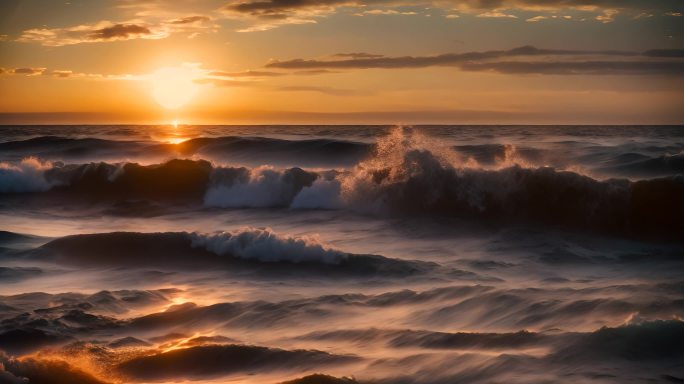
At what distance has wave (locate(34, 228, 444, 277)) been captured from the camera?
417 inches

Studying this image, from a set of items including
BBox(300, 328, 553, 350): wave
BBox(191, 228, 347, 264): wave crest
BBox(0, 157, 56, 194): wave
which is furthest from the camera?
BBox(0, 157, 56, 194): wave

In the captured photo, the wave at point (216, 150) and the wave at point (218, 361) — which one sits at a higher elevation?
the wave at point (216, 150)

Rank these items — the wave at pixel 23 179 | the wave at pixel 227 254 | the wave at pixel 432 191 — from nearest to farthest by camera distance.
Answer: the wave at pixel 227 254, the wave at pixel 432 191, the wave at pixel 23 179

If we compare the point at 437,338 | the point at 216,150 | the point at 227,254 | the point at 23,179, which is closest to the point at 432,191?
the point at 227,254

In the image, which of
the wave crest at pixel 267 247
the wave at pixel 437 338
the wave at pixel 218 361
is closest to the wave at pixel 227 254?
the wave crest at pixel 267 247

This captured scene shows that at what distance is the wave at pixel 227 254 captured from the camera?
10602 mm

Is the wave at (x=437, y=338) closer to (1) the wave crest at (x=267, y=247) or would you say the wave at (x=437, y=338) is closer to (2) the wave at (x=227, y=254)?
(2) the wave at (x=227, y=254)

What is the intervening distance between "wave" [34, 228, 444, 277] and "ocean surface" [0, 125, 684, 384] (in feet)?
0.12

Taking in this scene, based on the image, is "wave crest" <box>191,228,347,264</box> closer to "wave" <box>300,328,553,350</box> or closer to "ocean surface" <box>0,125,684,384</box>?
"ocean surface" <box>0,125,684,384</box>

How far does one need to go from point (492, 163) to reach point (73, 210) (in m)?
14.1

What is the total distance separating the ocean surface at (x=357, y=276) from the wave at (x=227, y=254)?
0.04 m

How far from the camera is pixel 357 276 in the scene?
1012 centimetres

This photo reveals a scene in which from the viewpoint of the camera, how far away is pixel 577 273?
10047mm

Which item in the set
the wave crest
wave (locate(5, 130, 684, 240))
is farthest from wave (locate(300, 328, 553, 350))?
wave (locate(5, 130, 684, 240))
